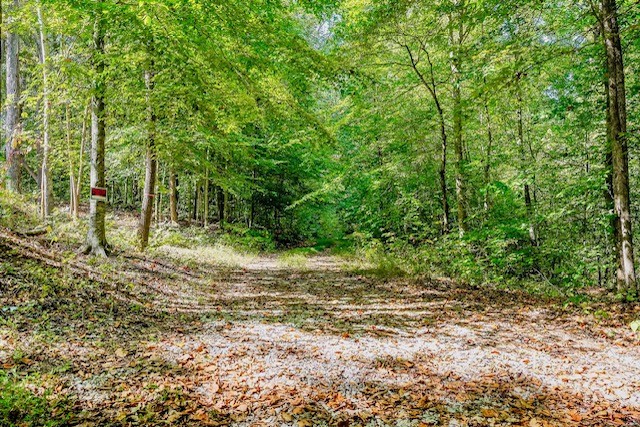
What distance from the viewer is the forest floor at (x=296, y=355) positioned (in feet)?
10.5

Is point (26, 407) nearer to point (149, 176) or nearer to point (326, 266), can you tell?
point (149, 176)

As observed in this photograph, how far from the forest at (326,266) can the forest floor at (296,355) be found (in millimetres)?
30

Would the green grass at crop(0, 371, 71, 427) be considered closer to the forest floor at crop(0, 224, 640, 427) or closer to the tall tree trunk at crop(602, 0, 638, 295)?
the forest floor at crop(0, 224, 640, 427)

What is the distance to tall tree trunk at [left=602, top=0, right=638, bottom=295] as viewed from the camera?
6547mm

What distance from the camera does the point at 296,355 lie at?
4570mm

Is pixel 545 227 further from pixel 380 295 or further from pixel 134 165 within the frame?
pixel 134 165

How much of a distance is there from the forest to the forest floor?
30 millimetres

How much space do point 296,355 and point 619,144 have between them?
21.2 ft

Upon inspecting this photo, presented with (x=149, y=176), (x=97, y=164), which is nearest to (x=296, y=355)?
(x=97, y=164)

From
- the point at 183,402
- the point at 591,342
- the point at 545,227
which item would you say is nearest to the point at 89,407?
the point at 183,402

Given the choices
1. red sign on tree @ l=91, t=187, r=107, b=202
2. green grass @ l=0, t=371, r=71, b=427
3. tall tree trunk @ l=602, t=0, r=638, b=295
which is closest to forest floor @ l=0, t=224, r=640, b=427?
green grass @ l=0, t=371, r=71, b=427

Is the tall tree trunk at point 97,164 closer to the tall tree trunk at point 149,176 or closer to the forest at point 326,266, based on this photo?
the forest at point 326,266

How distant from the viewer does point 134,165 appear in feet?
49.5

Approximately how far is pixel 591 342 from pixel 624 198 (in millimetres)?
3066
